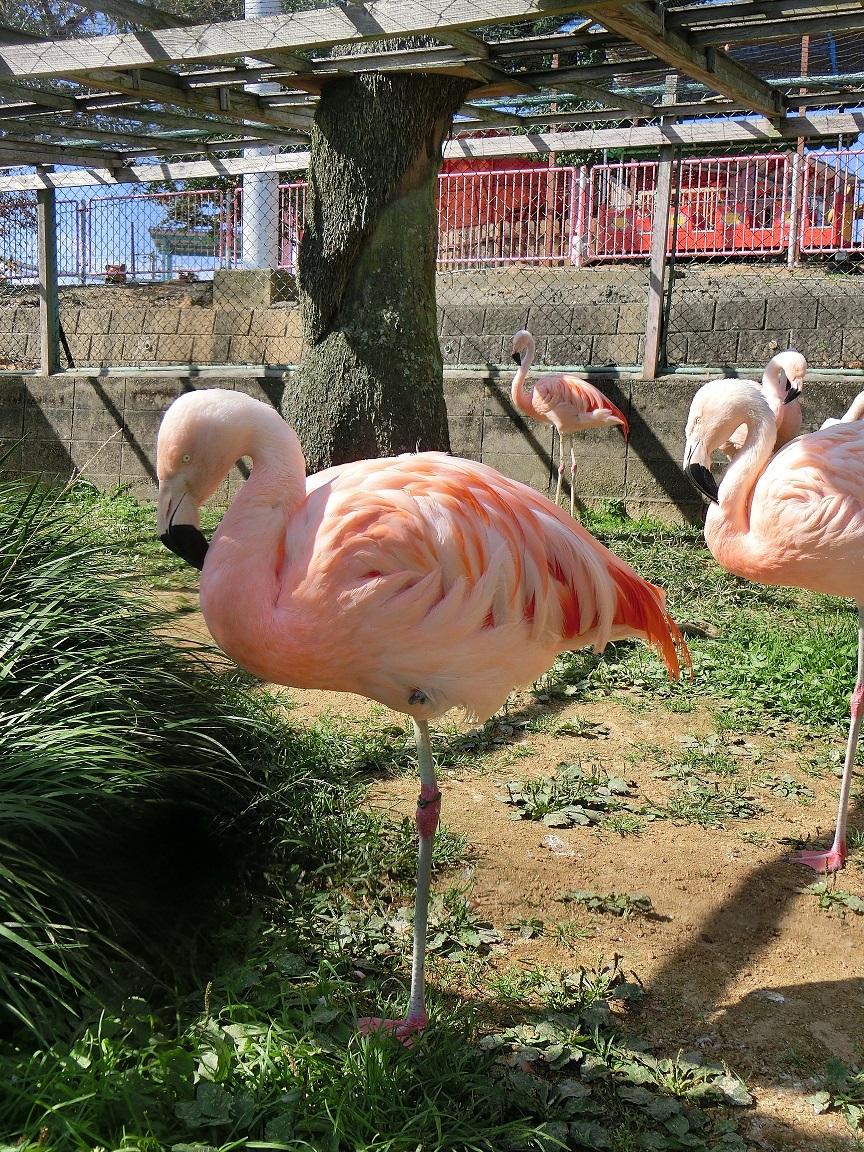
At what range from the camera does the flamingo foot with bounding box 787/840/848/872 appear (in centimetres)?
346

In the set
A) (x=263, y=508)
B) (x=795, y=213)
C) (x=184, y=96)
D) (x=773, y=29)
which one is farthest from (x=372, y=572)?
(x=795, y=213)

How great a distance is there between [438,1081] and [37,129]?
27.8 feet

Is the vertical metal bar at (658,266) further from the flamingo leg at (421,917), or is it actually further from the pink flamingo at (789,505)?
the flamingo leg at (421,917)

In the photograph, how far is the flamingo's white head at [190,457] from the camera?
256 cm

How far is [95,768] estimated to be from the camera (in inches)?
101

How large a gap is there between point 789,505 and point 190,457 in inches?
88.0

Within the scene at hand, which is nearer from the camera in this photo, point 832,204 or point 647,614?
point 647,614

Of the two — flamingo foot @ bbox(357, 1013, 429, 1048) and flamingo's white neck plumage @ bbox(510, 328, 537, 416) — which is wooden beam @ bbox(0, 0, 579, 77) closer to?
flamingo's white neck plumage @ bbox(510, 328, 537, 416)

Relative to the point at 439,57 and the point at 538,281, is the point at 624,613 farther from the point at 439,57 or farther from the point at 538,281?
the point at 538,281

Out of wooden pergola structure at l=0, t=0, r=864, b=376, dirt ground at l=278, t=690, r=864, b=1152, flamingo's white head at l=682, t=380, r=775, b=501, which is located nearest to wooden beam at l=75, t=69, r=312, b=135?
wooden pergola structure at l=0, t=0, r=864, b=376

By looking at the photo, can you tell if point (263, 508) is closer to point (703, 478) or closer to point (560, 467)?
point (703, 478)

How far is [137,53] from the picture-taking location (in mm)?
5758

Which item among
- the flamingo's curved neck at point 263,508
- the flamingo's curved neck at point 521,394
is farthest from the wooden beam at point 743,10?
the flamingo's curved neck at point 263,508

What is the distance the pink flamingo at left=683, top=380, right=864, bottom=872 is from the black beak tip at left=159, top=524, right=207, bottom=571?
219 cm
